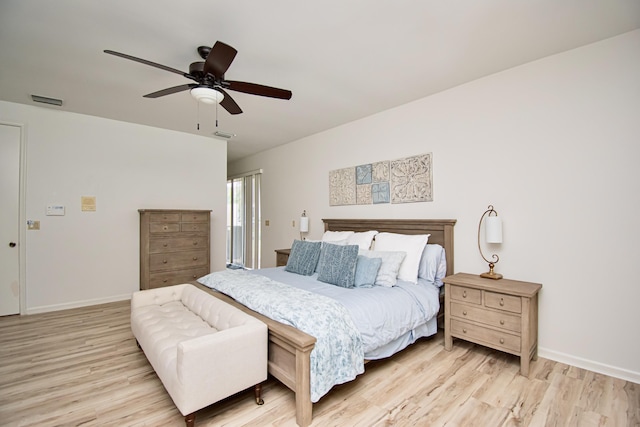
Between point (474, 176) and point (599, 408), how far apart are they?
2031mm

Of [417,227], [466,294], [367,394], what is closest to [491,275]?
[466,294]

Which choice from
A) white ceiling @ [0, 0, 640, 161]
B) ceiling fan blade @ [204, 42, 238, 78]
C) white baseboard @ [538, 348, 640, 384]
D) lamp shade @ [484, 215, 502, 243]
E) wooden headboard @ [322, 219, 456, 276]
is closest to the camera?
ceiling fan blade @ [204, 42, 238, 78]

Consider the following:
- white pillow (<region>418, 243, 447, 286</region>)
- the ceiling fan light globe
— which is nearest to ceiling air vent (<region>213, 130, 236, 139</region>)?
the ceiling fan light globe

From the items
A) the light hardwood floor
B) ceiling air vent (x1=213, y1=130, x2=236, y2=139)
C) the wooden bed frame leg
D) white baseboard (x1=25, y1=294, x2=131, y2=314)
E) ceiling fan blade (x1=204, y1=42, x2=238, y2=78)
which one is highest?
ceiling air vent (x1=213, y1=130, x2=236, y2=139)

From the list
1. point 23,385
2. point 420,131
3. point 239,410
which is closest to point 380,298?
point 239,410

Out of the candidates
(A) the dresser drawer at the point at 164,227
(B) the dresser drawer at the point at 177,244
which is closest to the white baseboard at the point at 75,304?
(B) the dresser drawer at the point at 177,244

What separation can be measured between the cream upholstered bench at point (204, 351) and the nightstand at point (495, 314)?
182 cm

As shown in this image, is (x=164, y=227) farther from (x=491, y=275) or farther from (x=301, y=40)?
(x=491, y=275)

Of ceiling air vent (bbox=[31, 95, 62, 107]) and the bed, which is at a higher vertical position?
ceiling air vent (bbox=[31, 95, 62, 107])

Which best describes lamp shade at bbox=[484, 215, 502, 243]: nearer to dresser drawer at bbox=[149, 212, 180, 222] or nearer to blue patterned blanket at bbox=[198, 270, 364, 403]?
blue patterned blanket at bbox=[198, 270, 364, 403]

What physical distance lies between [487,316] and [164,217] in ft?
14.1

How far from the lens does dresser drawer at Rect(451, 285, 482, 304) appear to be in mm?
2598

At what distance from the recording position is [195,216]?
4652 millimetres

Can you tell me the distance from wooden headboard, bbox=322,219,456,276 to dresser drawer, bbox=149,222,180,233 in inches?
101
